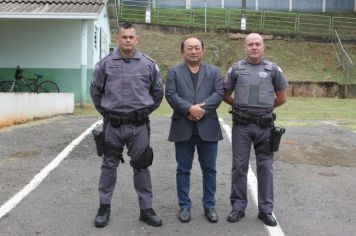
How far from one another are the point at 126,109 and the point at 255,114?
4.08 feet

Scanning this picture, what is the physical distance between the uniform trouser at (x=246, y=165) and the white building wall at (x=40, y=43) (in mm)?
11641

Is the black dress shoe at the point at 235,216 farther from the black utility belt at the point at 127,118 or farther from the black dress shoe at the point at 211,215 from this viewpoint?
the black utility belt at the point at 127,118

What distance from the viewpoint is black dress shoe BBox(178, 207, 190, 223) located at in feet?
17.3

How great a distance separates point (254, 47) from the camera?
17.2 feet

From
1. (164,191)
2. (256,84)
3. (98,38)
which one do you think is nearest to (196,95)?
(256,84)

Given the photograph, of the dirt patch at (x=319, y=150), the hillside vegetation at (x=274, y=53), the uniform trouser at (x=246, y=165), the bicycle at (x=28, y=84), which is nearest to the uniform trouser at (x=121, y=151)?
the uniform trouser at (x=246, y=165)

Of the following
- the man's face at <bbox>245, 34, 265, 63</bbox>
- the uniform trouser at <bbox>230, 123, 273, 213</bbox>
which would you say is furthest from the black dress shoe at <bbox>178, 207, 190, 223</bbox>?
the man's face at <bbox>245, 34, 265, 63</bbox>

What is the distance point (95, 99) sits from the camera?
527 centimetres

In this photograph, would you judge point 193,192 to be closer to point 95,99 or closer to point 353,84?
point 95,99

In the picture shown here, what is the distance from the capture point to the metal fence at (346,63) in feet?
80.8

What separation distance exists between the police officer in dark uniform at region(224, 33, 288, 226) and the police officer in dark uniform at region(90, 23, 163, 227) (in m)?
0.82

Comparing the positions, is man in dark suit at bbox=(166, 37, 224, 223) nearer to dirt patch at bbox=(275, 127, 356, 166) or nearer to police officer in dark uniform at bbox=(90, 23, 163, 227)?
police officer in dark uniform at bbox=(90, 23, 163, 227)

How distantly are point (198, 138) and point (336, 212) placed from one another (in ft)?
5.58

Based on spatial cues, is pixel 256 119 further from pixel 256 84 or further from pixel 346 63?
pixel 346 63
